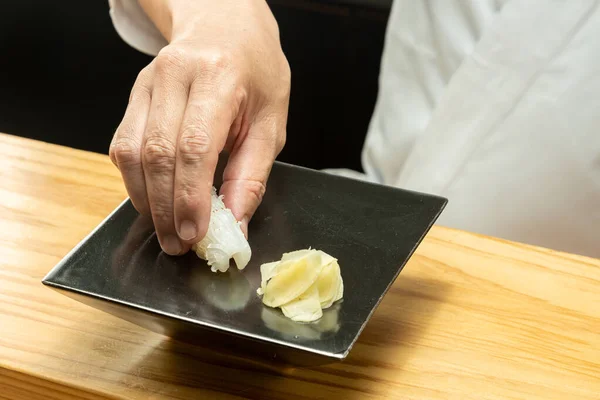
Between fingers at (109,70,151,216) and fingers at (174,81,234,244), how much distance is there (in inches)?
1.8

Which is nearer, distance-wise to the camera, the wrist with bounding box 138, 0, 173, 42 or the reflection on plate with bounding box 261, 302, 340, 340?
the reflection on plate with bounding box 261, 302, 340, 340

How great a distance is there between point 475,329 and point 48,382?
0.38 metres

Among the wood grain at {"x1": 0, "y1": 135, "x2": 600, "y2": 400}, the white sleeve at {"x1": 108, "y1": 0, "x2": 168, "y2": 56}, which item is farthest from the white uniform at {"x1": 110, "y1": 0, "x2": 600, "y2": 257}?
the wood grain at {"x1": 0, "y1": 135, "x2": 600, "y2": 400}

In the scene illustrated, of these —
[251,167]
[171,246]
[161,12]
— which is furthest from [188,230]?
[161,12]

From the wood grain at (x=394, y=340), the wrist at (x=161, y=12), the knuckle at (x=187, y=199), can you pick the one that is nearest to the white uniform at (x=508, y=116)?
the wrist at (x=161, y=12)

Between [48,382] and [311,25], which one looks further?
[311,25]

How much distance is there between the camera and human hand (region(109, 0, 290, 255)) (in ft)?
2.29

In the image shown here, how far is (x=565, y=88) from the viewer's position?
109 centimetres

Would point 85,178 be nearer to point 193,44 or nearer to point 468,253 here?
point 193,44

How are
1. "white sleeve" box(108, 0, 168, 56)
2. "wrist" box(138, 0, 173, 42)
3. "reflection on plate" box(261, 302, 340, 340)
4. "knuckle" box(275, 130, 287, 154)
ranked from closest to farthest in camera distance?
"reflection on plate" box(261, 302, 340, 340) < "knuckle" box(275, 130, 287, 154) < "wrist" box(138, 0, 173, 42) < "white sleeve" box(108, 0, 168, 56)

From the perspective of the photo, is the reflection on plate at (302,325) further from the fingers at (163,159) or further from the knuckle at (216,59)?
the knuckle at (216,59)

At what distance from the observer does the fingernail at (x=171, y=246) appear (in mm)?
691

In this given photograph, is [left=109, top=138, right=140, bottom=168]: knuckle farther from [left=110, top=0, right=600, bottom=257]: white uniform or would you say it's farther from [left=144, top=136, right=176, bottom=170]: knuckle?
[left=110, top=0, right=600, bottom=257]: white uniform

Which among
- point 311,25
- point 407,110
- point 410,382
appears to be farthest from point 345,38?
point 410,382
